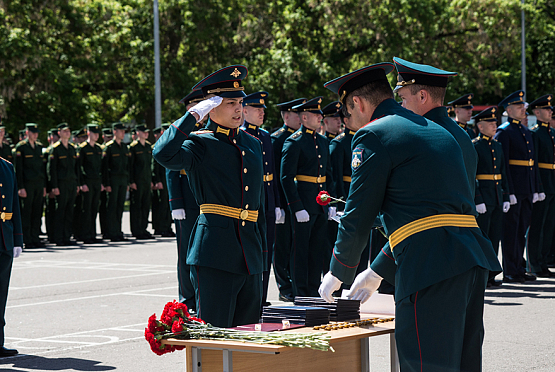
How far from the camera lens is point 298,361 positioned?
4121 millimetres

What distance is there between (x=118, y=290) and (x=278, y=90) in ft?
64.4

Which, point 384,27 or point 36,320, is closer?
point 36,320

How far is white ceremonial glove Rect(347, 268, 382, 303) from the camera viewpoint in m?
4.16

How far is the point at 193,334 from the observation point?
4.00 metres

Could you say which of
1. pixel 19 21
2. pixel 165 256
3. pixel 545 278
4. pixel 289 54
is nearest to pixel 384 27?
pixel 289 54

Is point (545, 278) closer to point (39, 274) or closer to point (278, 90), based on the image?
point (39, 274)

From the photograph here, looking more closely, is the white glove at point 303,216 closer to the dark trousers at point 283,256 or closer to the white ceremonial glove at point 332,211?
the white ceremonial glove at point 332,211

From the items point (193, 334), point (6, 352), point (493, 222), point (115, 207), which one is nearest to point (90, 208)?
point (115, 207)

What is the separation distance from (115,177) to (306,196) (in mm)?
8881

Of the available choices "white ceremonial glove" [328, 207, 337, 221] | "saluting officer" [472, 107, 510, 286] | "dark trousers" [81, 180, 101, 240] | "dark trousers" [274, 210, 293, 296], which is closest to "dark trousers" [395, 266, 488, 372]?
"white ceremonial glove" [328, 207, 337, 221]

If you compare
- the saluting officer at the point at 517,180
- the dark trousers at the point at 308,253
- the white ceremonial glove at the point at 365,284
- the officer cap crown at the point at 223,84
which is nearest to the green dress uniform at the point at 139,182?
the dark trousers at the point at 308,253

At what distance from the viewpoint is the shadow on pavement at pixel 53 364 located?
6.45 meters

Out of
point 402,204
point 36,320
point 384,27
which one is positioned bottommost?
point 36,320

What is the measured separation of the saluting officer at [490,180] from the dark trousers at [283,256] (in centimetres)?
253
